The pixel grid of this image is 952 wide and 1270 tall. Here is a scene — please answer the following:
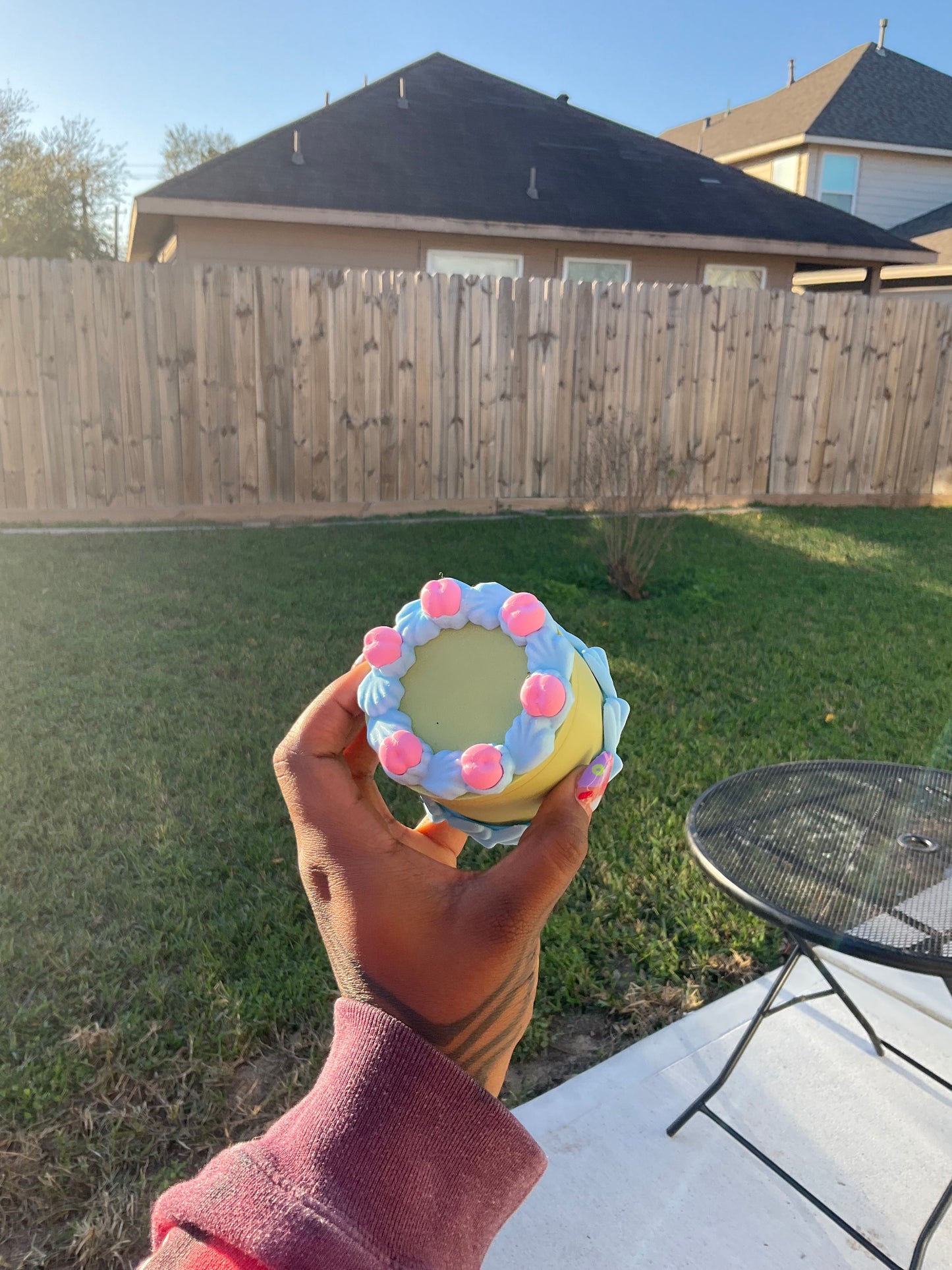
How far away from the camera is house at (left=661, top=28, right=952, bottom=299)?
2148 cm

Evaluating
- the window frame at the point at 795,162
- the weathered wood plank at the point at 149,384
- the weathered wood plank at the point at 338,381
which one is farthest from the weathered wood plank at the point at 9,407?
the window frame at the point at 795,162

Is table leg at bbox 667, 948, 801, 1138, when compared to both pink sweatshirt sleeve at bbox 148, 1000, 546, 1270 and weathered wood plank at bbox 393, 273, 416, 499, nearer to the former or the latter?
pink sweatshirt sleeve at bbox 148, 1000, 546, 1270

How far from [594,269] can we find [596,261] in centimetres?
11

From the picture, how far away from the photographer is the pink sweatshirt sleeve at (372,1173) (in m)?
0.71

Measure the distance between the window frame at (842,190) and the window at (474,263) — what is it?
13.1 metres

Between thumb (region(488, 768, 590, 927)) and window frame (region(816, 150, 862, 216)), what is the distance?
24.6m

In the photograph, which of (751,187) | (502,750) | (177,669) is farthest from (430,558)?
(751,187)

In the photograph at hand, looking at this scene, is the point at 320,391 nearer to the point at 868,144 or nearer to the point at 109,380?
the point at 109,380

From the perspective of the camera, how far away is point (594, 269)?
41.7 ft

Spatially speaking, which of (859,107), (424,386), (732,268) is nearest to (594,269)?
(732,268)

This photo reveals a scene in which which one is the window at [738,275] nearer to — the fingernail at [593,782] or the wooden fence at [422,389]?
the wooden fence at [422,389]

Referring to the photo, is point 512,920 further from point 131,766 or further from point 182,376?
point 182,376

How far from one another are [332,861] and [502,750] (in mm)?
233

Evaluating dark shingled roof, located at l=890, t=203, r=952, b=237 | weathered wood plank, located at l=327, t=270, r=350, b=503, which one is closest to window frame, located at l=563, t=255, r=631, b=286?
weathered wood plank, located at l=327, t=270, r=350, b=503
